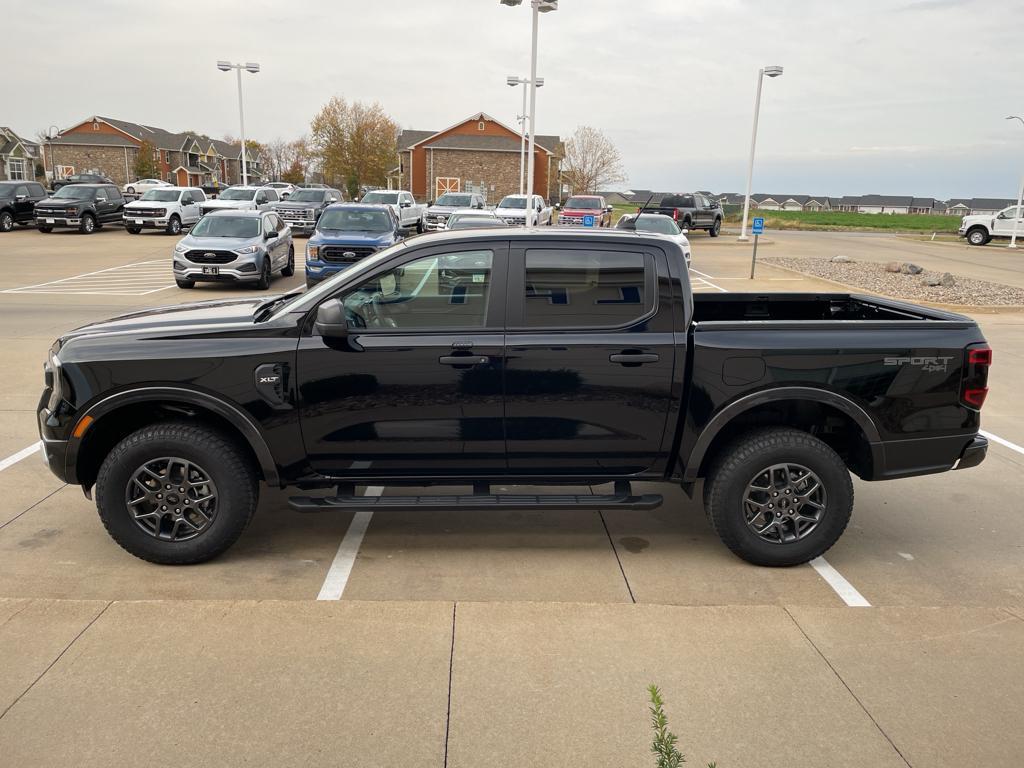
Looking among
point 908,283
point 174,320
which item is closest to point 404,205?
point 908,283

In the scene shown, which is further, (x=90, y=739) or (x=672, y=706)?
(x=672, y=706)

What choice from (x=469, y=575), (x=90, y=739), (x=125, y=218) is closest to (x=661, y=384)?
(x=469, y=575)

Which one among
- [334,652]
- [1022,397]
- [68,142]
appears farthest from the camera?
[68,142]

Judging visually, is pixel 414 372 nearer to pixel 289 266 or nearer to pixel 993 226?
pixel 289 266

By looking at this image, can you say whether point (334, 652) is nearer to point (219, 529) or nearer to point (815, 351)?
point (219, 529)

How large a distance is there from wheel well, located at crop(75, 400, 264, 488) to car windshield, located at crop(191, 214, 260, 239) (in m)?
13.9

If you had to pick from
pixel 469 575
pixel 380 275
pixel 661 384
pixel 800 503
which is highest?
pixel 380 275

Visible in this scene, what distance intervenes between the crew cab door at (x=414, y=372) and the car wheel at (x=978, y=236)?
41.6 metres

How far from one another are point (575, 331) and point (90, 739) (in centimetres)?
299

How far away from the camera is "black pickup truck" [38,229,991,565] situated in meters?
4.54

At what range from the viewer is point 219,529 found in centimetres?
460

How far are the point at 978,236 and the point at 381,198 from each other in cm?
2829

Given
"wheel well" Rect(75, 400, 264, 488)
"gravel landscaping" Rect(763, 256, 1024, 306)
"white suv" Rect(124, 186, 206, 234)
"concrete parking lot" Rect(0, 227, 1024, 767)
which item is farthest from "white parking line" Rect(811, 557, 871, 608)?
"white suv" Rect(124, 186, 206, 234)

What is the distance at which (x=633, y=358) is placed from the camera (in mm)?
4609
